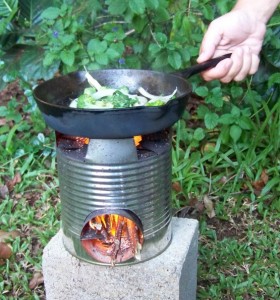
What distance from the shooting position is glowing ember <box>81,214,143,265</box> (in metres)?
2.41

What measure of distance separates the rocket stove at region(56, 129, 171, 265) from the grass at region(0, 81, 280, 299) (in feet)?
2.57

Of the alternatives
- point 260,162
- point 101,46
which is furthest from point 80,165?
point 260,162

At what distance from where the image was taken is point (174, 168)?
3.90m

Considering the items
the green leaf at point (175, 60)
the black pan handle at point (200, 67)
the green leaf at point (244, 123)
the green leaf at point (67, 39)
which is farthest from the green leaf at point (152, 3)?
the green leaf at point (244, 123)

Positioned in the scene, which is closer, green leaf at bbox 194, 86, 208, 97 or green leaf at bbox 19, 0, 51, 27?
green leaf at bbox 194, 86, 208, 97

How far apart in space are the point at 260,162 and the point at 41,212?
1.47 metres

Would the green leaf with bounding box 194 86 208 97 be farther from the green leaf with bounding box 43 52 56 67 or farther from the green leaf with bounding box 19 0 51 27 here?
the green leaf with bounding box 19 0 51 27

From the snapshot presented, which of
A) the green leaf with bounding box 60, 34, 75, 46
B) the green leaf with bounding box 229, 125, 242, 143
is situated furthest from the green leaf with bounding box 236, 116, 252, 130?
the green leaf with bounding box 60, 34, 75, 46

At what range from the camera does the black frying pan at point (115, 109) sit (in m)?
2.10

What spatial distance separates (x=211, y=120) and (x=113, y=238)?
1570 millimetres

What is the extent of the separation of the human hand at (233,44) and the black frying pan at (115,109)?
0.18ft

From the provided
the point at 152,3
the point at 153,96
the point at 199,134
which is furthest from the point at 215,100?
the point at 153,96

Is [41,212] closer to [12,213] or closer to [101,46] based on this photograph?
[12,213]

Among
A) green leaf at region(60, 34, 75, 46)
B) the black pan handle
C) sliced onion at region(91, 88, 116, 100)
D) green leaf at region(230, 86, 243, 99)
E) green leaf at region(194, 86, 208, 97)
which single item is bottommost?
green leaf at region(230, 86, 243, 99)
